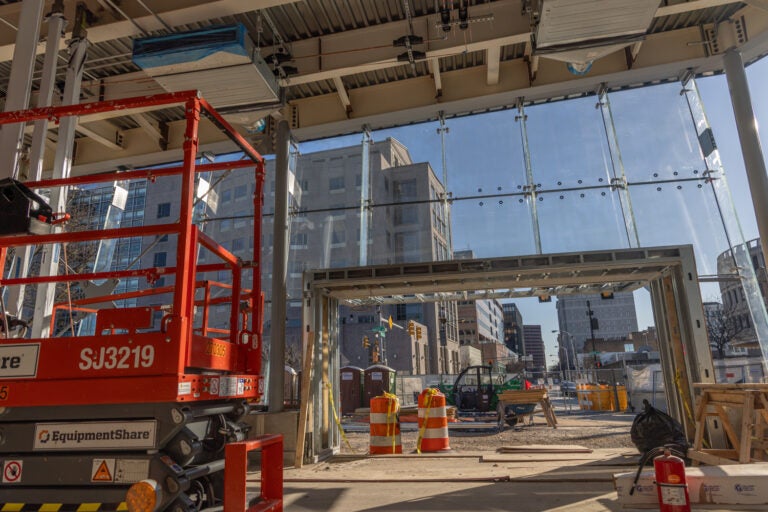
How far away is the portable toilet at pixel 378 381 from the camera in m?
25.3

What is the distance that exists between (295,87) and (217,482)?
34.3ft

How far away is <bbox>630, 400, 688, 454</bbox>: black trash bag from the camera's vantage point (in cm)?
838

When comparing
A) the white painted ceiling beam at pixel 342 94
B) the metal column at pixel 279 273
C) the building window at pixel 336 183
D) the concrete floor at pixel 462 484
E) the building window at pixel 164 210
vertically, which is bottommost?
the concrete floor at pixel 462 484

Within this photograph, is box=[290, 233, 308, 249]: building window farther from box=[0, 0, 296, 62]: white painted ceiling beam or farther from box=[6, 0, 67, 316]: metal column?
box=[6, 0, 67, 316]: metal column

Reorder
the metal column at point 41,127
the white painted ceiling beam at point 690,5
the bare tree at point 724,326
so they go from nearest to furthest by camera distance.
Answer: the metal column at point 41,127
the white painted ceiling beam at point 690,5
the bare tree at point 724,326

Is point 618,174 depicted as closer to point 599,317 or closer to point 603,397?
point 603,397

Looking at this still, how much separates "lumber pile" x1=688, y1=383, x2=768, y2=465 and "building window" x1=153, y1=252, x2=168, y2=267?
40.3 metres

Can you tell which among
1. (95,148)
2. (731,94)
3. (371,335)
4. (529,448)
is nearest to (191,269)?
(529,448)

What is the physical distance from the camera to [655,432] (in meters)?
8.47

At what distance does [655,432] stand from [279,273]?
8.11 meters

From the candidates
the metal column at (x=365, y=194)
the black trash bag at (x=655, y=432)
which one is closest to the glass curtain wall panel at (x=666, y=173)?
the black trash bag at (x=655, y=432)

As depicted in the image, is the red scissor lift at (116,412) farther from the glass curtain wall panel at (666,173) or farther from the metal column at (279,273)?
the glass curtain wall panel at (666,173)

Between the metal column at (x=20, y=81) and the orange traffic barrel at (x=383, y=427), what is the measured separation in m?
8.10

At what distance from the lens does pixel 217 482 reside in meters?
4.31
